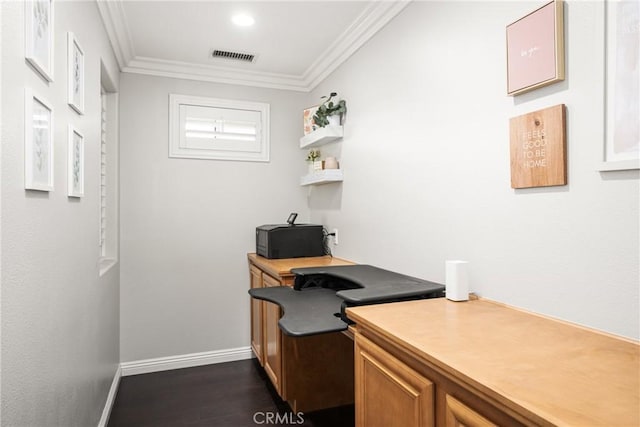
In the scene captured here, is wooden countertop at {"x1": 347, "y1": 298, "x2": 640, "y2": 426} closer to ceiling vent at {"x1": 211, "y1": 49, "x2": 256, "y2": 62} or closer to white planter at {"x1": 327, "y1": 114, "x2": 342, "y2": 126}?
white planter at {"x1": 327, "y1": 114, "x2": 342, "y2": 126}

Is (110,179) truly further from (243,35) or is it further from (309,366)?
(309,366)

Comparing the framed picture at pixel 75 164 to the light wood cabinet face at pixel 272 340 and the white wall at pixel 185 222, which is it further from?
the white wall at pixel 185 222

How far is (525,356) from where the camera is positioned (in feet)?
3.17

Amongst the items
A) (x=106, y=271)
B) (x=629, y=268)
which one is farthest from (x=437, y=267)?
(x=106, y=271)

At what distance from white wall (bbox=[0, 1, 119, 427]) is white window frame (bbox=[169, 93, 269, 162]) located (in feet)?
Result: 3.17

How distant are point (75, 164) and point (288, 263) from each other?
150 centimetres

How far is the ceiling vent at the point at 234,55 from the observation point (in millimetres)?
3018

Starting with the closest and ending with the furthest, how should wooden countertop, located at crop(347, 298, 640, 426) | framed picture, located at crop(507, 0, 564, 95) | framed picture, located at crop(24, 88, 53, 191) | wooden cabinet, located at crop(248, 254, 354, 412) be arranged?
wooden countertop, located at crop(347, 298, 640, 426) → framed picture, located at crop(24, 88, 53, 191) → framed picture, located at crop(507, 0, 564, 95) → wooden cabinet, located at crop(248, 254, 354, 412)

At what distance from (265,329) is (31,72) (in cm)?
214

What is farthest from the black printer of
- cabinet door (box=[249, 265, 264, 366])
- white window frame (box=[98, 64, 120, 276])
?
white window frame (box=[98, 64, 120, 276])

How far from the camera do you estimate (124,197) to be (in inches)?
122

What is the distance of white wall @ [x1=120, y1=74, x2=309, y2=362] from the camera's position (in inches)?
123

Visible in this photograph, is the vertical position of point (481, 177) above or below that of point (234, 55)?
below

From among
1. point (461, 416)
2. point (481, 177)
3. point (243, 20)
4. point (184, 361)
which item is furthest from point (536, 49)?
point (184, 361)
